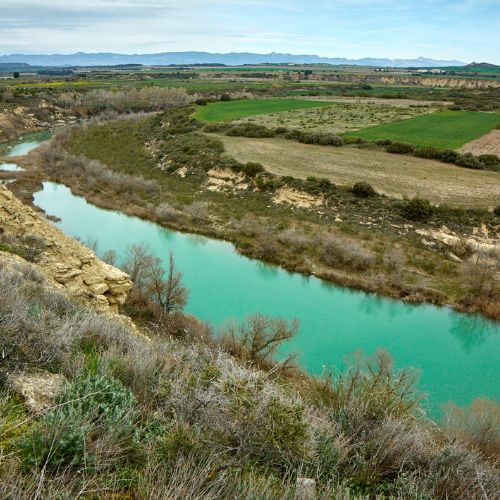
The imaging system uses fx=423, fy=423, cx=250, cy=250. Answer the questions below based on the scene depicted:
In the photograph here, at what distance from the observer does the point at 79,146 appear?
1639 inches

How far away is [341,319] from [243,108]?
164 ft

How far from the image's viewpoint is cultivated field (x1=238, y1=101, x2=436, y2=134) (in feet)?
152

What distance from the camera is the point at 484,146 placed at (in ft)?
124

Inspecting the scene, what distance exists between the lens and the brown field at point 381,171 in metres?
25.4

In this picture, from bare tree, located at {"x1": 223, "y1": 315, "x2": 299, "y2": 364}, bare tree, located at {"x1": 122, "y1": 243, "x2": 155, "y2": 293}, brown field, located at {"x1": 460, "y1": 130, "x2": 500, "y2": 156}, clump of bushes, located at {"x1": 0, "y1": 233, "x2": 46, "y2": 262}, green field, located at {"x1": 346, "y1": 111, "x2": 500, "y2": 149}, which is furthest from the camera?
green field, located at {"x1": 346, "y1": 111, "x2": 500, "y2": 149}

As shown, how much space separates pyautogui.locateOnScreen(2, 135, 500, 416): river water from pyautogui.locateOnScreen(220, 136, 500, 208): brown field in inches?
401

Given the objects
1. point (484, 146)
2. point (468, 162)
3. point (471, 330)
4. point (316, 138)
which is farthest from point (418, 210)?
point (484, 146)

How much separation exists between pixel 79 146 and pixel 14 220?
29.7 meters

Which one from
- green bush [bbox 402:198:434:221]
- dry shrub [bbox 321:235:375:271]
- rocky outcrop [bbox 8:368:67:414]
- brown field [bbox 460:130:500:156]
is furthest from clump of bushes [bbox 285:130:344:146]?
rocky outcrop [bbox 8:368:67:414]

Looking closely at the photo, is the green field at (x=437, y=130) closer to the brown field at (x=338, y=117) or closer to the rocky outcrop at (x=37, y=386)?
the brown field at (x=338, y=117)

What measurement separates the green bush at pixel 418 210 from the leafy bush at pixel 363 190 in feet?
9.05

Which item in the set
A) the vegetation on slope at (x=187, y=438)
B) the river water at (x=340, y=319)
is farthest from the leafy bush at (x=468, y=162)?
the vegetation on slope at (x=187, y=438)

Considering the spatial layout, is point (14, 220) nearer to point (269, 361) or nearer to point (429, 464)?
point (269, 361)

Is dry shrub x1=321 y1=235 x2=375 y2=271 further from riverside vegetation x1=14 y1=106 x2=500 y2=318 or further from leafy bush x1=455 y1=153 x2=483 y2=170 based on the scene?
leafy bush x1=455 y1=153 x2=483 y2=170
